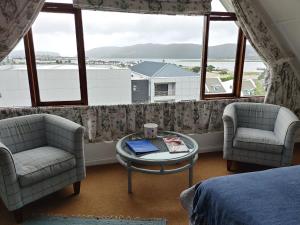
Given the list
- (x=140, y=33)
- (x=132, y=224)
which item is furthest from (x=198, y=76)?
(x=132, y=224)

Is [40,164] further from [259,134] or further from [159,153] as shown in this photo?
[259,134]

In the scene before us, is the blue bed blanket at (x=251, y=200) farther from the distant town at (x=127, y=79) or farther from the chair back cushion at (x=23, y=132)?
the distant town at (x=127, y=79)

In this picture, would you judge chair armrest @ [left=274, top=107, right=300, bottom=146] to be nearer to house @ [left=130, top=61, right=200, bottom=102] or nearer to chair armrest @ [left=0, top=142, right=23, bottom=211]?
house @ [left=130, top=61, right=200, bottom=102]

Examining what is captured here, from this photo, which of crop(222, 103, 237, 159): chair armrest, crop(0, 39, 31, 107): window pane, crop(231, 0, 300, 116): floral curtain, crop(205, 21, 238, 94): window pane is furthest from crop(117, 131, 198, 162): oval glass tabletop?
crop(231, 0, 300, 116): floral curtain

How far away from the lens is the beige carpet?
196 cm

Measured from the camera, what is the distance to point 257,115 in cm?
284

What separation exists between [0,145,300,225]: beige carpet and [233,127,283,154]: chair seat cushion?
0.38 m

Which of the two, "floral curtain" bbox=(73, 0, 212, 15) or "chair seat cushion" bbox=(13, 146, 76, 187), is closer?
"chair seat cushion" bbox=(13, 146, 76, 187)

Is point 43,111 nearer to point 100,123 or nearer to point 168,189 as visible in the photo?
point 100,123

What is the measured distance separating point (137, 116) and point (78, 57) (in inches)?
36.6

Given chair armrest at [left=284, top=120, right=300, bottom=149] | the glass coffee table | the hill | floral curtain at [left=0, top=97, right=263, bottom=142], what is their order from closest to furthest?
the glass coffee table, chair armrest at [left=284, top=120, right=300, bottom=149], floral curtain at [left=0, top=97, right=263, bottom=142], the hill

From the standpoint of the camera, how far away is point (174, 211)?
1.99 m

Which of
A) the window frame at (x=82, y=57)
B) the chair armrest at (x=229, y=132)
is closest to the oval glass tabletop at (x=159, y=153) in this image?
the chair armrest at (x=229, y=132)

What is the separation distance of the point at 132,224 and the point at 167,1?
2223mm
